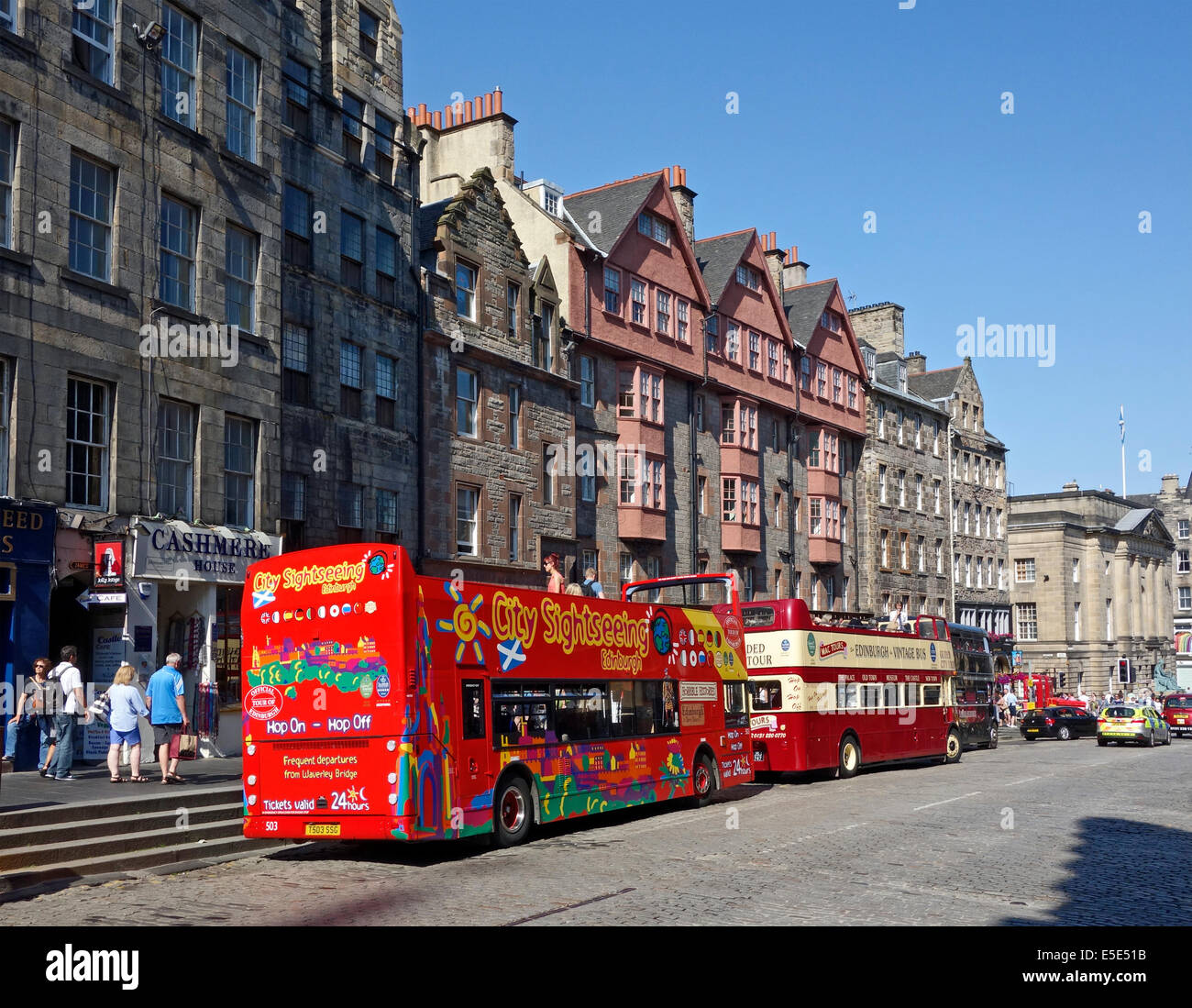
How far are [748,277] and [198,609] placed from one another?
3084 centimetres

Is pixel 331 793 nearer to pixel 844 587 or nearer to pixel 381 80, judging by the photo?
pixel 381 80

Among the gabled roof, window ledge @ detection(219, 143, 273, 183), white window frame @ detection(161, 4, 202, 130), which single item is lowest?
window ledge @ detection(219, 143, 273, 183)

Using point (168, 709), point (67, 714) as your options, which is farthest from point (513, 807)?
point (67, 714)

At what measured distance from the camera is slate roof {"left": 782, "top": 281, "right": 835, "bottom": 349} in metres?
52.3

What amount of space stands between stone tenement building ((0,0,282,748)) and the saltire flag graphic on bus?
717cm

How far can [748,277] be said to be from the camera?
47.8m

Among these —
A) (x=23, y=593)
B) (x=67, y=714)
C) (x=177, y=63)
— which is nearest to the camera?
(x=67, y=714)

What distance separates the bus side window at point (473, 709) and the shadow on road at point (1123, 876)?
22.4 feet

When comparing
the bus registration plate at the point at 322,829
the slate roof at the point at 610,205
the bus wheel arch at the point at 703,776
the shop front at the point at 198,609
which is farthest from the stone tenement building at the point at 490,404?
the bus registration plate at the point at 322,829

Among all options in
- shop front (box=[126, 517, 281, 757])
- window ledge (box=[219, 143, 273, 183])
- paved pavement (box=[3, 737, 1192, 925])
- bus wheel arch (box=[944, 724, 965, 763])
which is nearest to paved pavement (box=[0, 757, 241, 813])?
shop front (box=[126, 517, 281, 757])

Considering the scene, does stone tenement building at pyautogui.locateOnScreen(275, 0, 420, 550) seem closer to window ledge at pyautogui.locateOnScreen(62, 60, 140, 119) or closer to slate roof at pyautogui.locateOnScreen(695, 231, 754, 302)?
window ledge at pyautogui.locateOnScreen(62, 60, 140, 119)

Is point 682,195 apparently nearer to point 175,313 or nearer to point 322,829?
point 175,313

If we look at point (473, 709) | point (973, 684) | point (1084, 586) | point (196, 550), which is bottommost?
point (973, 684)
